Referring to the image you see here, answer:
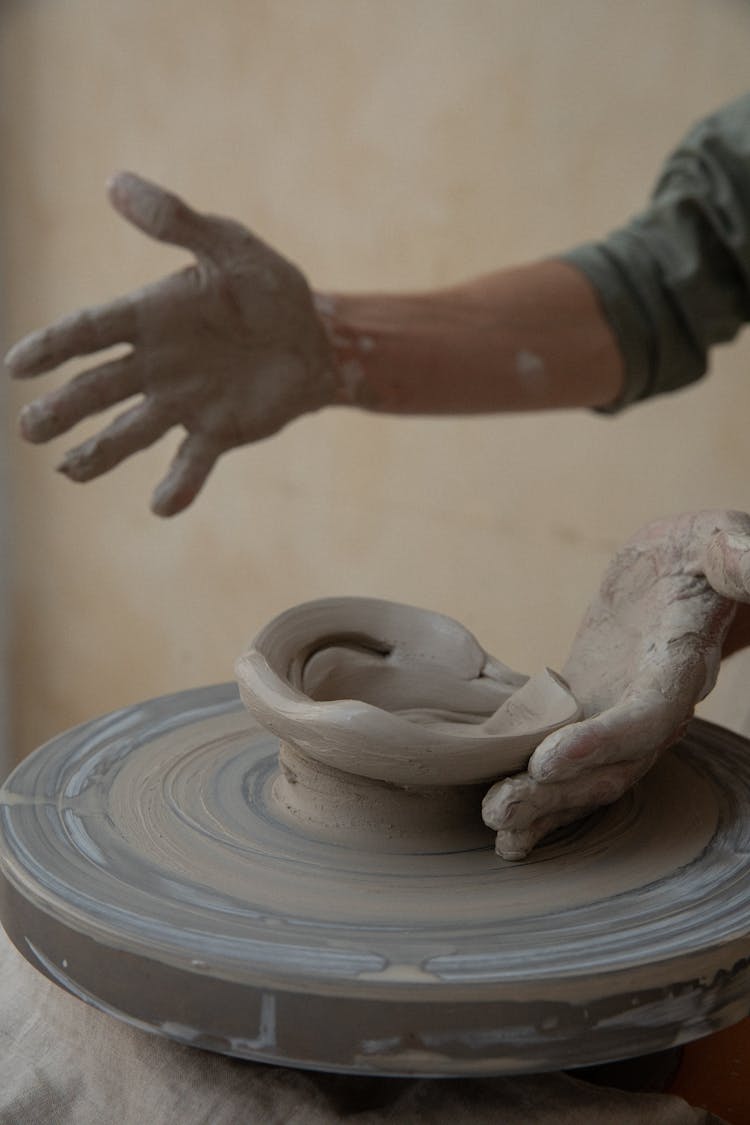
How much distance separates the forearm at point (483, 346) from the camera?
1867 millimetres

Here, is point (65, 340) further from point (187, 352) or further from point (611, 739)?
point (611, 739)

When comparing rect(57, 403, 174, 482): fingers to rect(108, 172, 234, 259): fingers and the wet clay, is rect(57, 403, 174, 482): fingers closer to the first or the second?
rect(108, 172, 234, 259): fingers

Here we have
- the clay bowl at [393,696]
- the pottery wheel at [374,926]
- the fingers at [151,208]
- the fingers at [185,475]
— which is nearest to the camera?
the pottery wheel at [374,926]

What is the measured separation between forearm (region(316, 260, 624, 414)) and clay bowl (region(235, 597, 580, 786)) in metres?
0.55

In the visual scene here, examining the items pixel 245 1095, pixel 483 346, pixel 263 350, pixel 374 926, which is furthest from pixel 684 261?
pixel 245 1095

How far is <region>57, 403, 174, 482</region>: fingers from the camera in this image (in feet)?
5.15

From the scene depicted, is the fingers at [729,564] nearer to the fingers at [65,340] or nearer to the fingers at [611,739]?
the fingers at [611,739]

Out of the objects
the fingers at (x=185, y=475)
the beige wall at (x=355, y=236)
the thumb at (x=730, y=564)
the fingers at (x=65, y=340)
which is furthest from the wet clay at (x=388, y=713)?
the beige wall at (x=355, y=236)

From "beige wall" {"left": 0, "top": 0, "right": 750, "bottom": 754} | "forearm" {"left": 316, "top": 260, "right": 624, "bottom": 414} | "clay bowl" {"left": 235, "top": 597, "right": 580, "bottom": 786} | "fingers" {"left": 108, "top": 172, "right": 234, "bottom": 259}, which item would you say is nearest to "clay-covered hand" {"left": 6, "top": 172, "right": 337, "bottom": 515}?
"fingers" {"left": 108, "top": 172, "right": 234, "bottom": 259}

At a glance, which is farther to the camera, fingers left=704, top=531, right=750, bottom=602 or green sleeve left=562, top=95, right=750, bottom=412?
green sleeve left=562, top=95, right=750, bottom=412

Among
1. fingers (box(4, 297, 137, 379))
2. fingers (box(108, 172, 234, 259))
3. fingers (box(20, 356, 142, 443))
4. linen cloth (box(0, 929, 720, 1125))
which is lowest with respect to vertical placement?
linen cloth (box(0, 929, 720, 1125))

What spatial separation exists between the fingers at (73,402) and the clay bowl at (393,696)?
42 cm

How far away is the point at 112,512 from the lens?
12.0 feet

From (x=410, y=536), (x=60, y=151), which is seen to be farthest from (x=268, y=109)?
(x=410, y=536)
